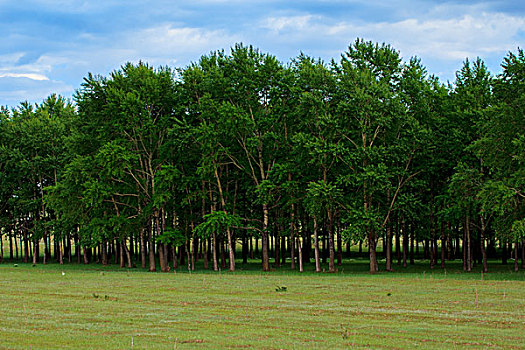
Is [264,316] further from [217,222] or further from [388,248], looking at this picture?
[388,248]

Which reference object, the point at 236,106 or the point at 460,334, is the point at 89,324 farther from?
the point at 236,106

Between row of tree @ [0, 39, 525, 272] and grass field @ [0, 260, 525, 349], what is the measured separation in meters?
18.5

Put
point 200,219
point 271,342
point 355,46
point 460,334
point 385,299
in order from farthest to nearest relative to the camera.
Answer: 1. point 200,219
2. point 355,46
3. point 385,299
4. point 460,334
5. point 271,342

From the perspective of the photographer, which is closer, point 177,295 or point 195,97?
point 177,295

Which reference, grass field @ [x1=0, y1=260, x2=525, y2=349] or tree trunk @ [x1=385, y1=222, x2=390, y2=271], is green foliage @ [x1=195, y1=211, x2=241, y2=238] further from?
grass field @ [x1=0, y1=260, x2=525, y2=349]

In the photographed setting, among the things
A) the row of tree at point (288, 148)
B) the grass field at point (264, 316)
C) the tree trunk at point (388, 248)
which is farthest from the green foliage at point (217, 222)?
the grass field at point (264, 316)

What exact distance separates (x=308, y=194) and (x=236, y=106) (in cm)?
1239

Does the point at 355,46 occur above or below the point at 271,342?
above

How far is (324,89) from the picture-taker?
59.2 m

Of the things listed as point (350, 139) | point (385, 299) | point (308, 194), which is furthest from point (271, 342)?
point (350, 139)

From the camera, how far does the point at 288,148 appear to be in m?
61.2

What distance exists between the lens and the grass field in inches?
752

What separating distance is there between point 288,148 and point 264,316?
37104mm

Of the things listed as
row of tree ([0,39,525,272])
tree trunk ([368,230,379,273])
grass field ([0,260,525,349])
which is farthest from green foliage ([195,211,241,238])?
grass field ([0,260,525,349])
